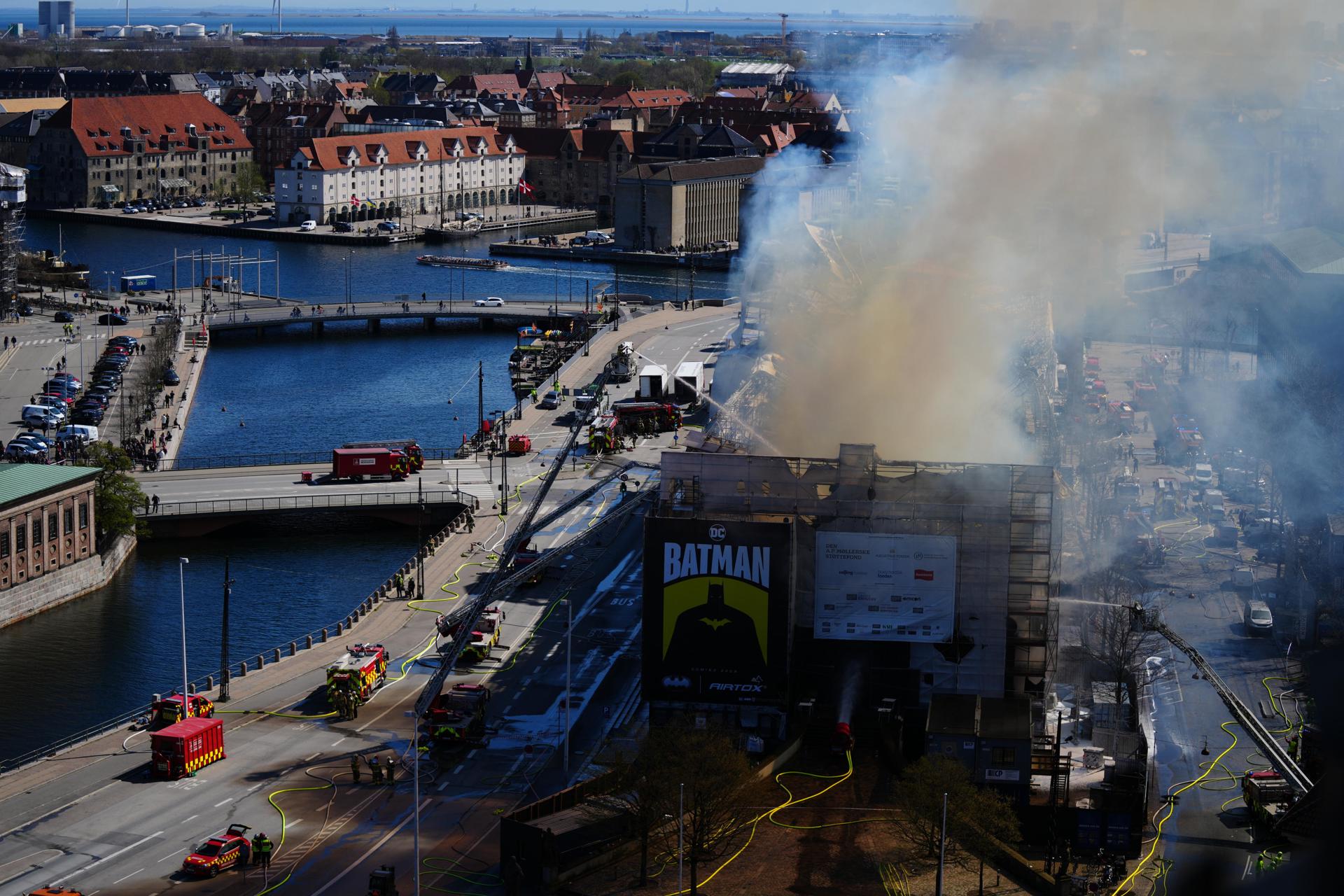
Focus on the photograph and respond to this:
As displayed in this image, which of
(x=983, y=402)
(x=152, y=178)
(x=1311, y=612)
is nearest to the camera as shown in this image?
(x=1311, y=612)

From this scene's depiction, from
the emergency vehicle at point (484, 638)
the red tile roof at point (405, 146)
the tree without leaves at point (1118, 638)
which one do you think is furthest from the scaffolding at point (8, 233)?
the tree without leaves at point (1118, 638)

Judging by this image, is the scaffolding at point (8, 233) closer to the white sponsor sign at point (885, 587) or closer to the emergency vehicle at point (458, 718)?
the emergency vehicle at point (458, 718)

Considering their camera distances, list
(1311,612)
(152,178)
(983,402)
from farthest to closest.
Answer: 1. (152,178)
2. (983,402)
3. (1311,612)

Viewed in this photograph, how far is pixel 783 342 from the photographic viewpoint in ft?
84.8

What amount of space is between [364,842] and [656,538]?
13.2 feet

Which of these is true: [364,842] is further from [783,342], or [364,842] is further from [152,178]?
[152,178]

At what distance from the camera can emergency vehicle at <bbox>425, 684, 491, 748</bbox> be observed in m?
15.2

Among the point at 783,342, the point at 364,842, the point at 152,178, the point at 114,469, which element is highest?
the point at 152,178

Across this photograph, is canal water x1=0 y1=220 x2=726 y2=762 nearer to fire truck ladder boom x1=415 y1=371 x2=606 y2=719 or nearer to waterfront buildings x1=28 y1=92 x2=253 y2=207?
fire truck ladder boom x1=415 y1=371 x2=606 y2=719

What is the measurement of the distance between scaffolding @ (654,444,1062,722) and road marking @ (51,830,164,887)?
213 inches

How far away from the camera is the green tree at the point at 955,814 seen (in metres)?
12.5

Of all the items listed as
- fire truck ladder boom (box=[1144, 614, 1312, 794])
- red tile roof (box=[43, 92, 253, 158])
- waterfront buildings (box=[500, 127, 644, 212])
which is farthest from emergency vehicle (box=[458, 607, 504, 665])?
red tile roof (box=[43, 92, 253, 158])

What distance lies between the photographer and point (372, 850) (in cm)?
1301

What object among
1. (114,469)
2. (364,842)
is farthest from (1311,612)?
(114,469)
